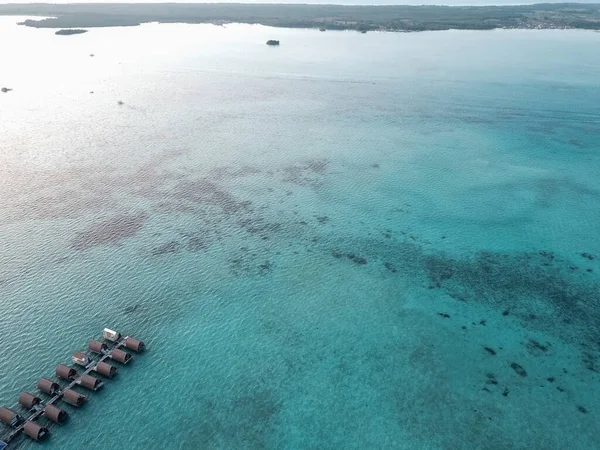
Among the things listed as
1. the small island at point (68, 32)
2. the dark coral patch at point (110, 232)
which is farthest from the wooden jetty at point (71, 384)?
the small island at point (68, 32)

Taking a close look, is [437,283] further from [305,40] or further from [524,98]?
[305,40]

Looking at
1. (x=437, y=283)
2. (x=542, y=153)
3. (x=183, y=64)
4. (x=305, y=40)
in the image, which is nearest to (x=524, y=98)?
(x=542, y=153)

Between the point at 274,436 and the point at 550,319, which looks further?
the point at 550,319

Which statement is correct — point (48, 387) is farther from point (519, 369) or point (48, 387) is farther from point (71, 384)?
point (519, 369)

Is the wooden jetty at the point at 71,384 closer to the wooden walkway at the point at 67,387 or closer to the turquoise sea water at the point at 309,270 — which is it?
the wooden walkway at the point at 67,387

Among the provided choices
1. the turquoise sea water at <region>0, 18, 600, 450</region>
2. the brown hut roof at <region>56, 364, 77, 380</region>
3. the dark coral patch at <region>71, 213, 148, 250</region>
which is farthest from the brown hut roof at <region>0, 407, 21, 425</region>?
the dark coral patch at <region>71, 213, 148, 250</region>
